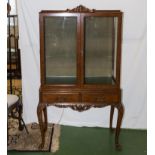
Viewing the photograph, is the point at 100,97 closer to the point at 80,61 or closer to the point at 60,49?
the point at 80,61

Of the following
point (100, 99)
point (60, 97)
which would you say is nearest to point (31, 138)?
point (60, 97)

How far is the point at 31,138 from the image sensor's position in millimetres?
2799

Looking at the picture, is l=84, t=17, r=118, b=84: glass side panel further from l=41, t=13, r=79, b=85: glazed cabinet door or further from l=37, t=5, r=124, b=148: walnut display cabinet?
l=41, t=13, r=79, b=85: glazed cabinet door

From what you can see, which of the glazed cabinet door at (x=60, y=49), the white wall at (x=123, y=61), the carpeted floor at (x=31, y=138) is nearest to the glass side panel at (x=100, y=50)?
the glazed cabinet door at (x=60, y=49)

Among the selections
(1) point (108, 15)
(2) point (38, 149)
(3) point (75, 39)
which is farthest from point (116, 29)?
(2) point (38, 149)

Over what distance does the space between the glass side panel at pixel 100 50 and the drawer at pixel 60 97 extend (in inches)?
7.4

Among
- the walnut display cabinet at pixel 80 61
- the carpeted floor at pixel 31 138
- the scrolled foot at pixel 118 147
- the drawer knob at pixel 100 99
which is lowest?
the scrolled foot at pixel 118 147

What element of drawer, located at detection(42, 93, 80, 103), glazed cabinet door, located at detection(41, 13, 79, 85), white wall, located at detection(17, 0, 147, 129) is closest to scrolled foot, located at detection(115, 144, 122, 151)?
white wall, located at detection(17, 0, 147, 129)

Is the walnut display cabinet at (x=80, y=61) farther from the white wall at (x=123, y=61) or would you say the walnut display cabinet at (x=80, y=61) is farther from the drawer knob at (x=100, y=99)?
the white wall at (x=123, y=61)

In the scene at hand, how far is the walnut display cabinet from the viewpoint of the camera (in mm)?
2428

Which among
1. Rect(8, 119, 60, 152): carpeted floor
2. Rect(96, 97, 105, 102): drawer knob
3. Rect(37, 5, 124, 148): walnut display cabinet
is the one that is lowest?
Rect(8, 119, 60, 152): carpeted floor

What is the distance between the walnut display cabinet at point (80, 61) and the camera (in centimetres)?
243

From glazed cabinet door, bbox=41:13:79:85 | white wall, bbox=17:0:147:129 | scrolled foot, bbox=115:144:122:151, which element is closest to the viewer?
glazed cabinet door, bbox=41:13:79:85

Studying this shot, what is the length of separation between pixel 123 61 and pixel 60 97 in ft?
3.03
